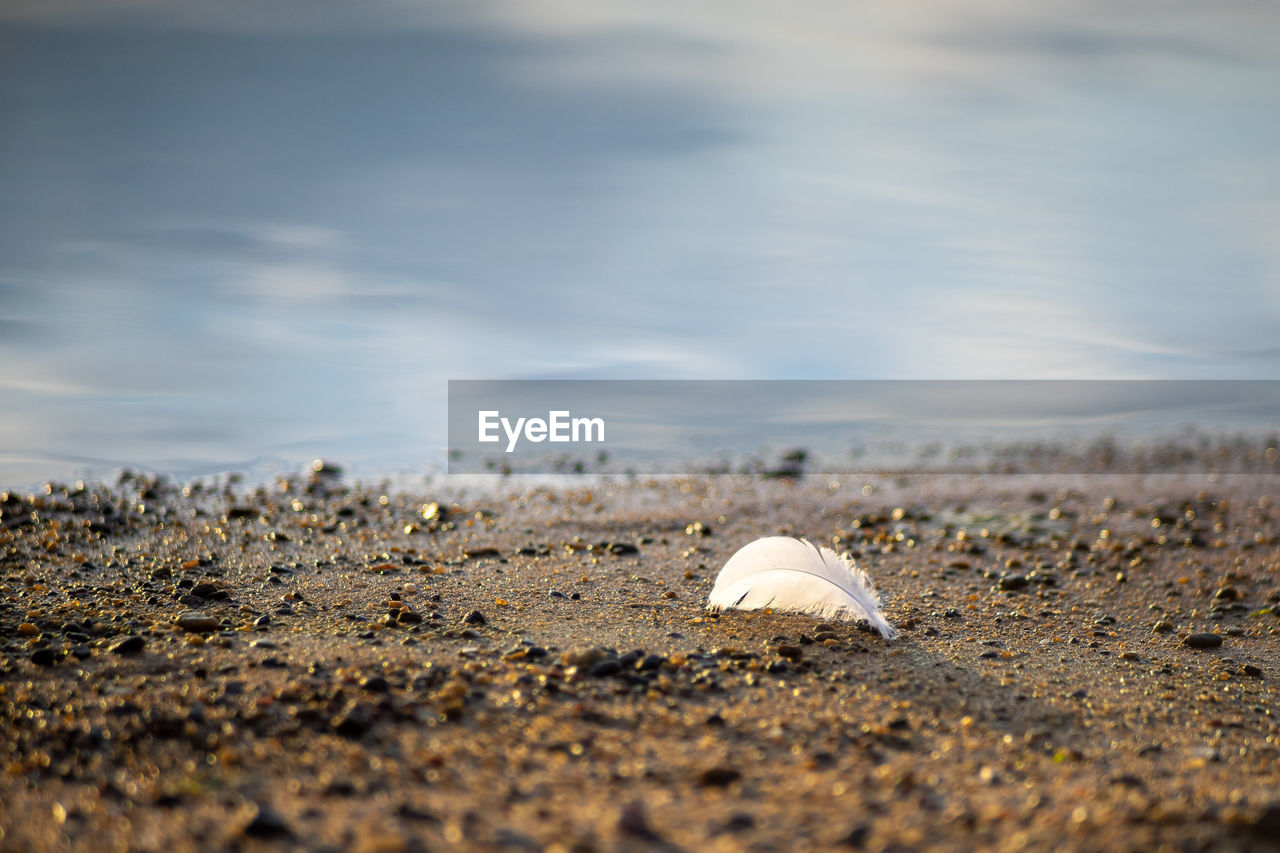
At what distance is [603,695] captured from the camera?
448 cm

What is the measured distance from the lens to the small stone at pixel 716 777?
3551 millimetres

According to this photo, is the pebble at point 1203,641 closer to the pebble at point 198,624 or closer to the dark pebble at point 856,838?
the dark pebble at point 856,838

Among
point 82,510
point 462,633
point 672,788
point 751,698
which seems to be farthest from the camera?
point 82,510

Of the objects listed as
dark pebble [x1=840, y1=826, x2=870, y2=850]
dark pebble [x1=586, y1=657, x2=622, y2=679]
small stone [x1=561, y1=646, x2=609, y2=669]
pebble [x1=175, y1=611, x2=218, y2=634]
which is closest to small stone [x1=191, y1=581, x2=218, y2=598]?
pebble [x1=175, y1=611, x2=218, y2=634]

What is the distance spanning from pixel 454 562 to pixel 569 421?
330 inches

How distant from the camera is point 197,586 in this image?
20.7ft

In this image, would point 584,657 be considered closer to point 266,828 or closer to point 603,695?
point 603,695

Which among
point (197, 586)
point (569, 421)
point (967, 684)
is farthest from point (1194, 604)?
point (569, 421)

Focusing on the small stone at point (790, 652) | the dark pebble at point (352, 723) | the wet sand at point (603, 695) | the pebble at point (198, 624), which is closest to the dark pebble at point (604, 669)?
the wet sand at point (603, 695)

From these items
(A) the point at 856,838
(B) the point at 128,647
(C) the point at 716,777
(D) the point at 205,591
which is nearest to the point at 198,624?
(B) the point at 128,647

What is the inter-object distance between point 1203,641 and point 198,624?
6.77 m

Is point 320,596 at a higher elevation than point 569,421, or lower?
lower

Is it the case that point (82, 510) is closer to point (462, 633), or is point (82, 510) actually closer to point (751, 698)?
point (462, 633)

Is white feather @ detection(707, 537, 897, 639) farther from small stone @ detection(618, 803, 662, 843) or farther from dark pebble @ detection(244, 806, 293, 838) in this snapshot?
dark pebble @ detection(244, 806, 293, 838)
